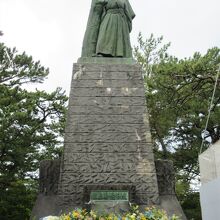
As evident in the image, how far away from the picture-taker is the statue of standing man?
7.45 metres

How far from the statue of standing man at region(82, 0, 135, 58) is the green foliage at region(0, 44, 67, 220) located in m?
6.37

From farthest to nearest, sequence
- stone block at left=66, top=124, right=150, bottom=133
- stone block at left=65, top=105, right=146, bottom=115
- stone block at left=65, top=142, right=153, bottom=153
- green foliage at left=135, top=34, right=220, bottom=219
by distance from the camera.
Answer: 1. green foliage at left=135, top=34, right=220, bottom=219
2. stone block at left=65, top=105, right=146, bottom=115
3. stone block at left=66, top=124, right=150, bottom=133
4. stone block at left=65, top=142, right=153, bottom=153

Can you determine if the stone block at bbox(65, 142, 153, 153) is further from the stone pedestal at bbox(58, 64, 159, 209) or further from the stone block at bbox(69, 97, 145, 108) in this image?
the stone block at bbox(69, 97, 145, 108)

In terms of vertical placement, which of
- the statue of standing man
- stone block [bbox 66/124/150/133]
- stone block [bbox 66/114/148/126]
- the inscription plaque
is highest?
the statue of standing man

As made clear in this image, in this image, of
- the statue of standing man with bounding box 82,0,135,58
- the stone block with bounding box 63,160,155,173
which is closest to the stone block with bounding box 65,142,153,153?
the stone block with bounding box 63,160,155,173

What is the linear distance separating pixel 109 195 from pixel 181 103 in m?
7.46

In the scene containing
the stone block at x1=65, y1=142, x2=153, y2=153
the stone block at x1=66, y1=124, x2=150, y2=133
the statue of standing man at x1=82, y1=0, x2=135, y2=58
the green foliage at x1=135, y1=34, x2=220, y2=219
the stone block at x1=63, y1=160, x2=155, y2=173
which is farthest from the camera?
the green foliage at x1=135, y1=34, x2=220, y2=219

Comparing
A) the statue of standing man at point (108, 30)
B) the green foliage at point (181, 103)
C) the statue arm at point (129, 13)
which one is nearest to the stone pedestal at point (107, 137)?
the statue of standing man at point (108, 30)

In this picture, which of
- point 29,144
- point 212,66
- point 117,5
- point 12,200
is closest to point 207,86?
point 212,66

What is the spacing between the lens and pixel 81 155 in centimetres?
605

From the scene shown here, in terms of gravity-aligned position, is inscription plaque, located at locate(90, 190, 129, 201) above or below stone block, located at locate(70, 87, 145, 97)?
below

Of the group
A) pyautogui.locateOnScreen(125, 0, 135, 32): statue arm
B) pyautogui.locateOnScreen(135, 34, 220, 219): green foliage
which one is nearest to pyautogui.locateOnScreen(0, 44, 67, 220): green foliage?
pyautogui.locateOnScreen(135, 34, 220, 219): green foliage

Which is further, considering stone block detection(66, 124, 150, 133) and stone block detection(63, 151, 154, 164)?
stone block detection(66, 124, 150, 133)

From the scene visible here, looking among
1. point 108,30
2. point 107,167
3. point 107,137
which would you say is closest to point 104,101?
point 107,137
